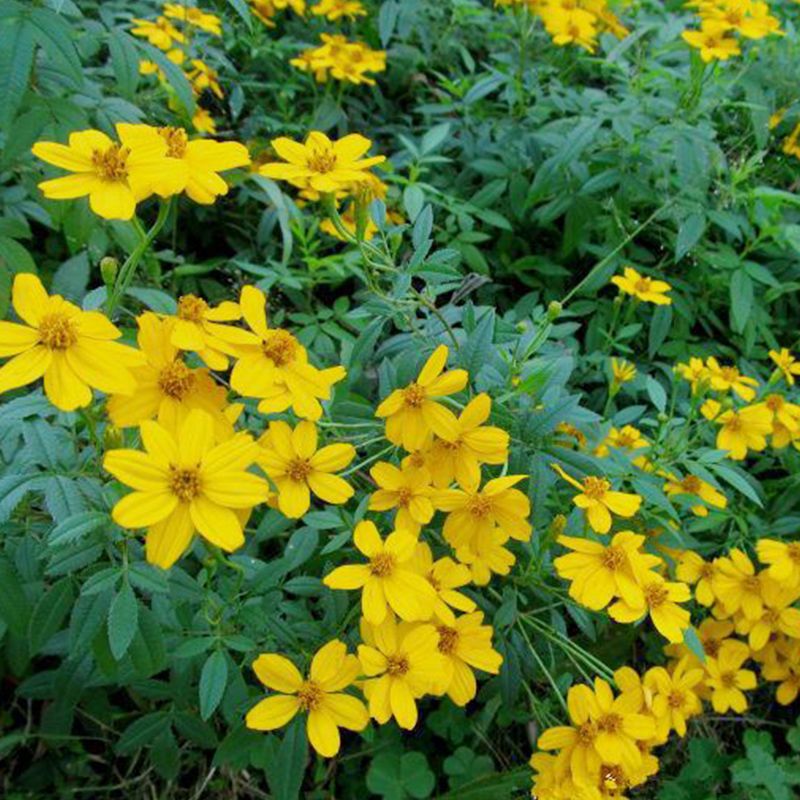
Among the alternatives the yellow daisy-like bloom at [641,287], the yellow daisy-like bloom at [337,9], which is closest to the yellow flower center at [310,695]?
the yellow daisy-like bloom at [641,287]

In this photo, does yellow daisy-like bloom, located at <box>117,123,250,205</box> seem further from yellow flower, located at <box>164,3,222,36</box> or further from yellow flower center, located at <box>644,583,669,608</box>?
yellow flower, located at <box>164,3,222,36</box>

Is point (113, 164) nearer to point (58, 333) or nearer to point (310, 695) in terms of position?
point (58, 333)

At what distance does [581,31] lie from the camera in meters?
2.45

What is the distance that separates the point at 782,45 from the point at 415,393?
1989 mm

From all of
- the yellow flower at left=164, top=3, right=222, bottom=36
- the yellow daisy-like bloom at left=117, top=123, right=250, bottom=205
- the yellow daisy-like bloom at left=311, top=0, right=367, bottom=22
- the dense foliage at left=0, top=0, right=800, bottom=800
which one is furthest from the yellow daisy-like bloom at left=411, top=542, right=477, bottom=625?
the yellow daisy-like bloom at left=311, top=0, right=367, bottom=22

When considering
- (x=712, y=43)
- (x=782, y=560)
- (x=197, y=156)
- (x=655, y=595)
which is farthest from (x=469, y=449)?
(x=712, y=43)

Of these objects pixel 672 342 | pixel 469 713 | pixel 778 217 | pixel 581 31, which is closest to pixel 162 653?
pixel 469 713

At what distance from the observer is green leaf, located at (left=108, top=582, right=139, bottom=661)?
0.98 m

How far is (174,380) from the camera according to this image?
3.42 feet

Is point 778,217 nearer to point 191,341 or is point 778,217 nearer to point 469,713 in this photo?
point 469,713

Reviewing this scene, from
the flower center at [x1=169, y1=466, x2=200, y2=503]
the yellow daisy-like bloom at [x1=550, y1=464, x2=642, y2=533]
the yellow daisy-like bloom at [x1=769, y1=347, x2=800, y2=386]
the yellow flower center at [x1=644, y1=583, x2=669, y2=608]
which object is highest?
the flower center at [x1=169, y1=466, x2=200, y2=503]

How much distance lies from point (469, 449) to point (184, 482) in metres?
0.39

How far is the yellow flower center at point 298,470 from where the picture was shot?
3.77ft

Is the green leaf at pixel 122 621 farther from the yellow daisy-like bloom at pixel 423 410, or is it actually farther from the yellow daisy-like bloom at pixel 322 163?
the yellow daisy-like bloom at pixel 322 163
